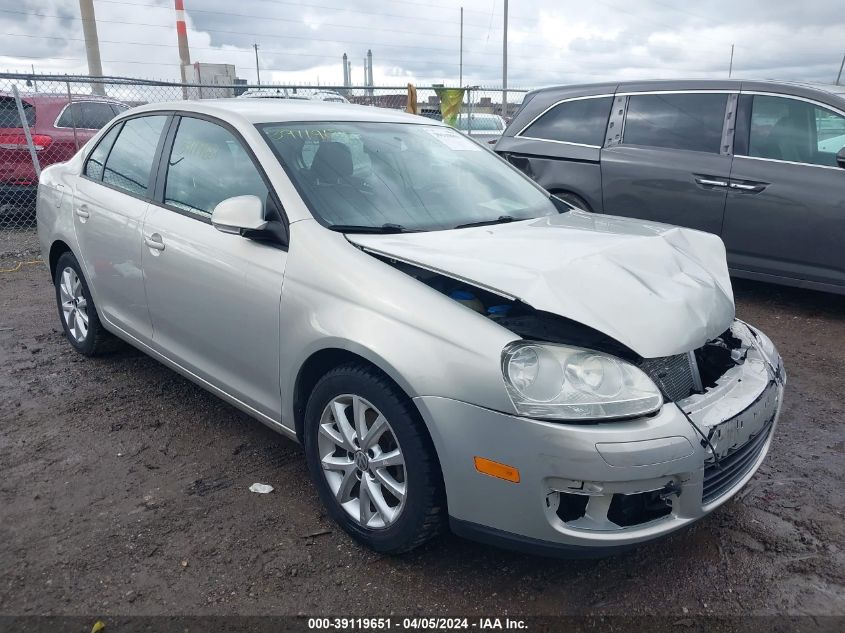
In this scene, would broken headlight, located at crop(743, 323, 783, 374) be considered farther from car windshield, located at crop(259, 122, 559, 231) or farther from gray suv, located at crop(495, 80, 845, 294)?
gray suv, located at crop(495, 80, 845, 294)

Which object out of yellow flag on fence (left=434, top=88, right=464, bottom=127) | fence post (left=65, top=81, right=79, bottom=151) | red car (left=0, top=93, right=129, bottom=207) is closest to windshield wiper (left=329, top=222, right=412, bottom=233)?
red car (left=0, top=93, right=129, bottom=207)

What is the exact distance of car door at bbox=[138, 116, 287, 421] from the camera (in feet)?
9.60

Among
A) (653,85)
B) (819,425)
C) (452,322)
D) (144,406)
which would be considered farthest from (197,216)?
(653,85)

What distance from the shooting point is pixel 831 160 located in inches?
206

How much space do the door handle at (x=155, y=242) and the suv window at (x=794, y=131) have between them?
4.43 metres

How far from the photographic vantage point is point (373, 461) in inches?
100

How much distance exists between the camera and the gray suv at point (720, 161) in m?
5.22

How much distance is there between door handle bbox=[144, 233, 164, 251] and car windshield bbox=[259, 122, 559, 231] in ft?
2.56

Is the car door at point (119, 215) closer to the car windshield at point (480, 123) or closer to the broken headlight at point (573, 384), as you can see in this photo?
the broken headlight at point (573, 384)

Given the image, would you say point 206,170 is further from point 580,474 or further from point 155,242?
point 580,474

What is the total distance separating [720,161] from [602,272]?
11.9ft

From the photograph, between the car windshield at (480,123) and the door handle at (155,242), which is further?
the car windshield at (480,123)

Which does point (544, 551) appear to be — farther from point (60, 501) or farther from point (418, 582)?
point (60, 501)

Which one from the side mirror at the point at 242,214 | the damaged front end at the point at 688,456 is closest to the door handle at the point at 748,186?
the damaged front end at the point at 688,456
